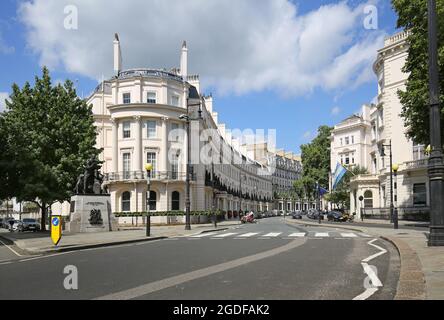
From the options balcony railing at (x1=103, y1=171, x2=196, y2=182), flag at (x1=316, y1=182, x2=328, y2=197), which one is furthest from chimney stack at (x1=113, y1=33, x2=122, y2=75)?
flag at (x1=316, y1=182, x2=328, y2=197)

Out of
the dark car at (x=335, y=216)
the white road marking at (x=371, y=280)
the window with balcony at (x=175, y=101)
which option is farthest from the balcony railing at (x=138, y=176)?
the white road marking at (x=371, y=280)

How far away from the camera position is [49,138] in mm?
35625

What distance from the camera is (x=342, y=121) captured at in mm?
88812

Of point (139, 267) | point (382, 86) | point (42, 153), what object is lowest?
point (139, 267)

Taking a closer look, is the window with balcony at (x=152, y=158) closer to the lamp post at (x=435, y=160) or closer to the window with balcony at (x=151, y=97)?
the window with balcony at (x=151, y=97)

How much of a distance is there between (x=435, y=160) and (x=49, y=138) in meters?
30.5

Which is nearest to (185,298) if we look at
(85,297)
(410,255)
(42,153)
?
(85,297)

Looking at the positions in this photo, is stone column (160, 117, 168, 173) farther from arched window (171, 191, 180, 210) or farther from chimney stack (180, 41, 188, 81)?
chimney stack (180, 41, 188, 81)

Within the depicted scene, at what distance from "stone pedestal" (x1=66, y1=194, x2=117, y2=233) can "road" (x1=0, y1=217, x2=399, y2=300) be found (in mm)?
15346

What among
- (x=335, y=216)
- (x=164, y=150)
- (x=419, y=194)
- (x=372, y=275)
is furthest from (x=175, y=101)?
(x=372, y=275)

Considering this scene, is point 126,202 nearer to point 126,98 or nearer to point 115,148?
point 115,148

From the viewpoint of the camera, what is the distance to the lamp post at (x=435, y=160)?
12.4 metres
